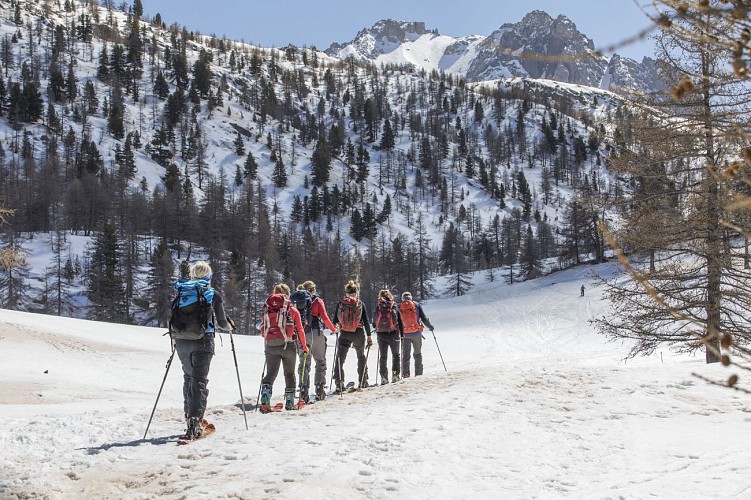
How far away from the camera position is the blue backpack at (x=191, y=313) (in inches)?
243

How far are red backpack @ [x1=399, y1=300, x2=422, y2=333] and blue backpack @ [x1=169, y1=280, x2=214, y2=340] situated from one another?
654cm

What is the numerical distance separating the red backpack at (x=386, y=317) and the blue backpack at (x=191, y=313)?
5391 mm

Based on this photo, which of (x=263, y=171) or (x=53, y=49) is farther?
(x=53, y=49)

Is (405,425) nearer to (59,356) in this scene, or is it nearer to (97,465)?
(97,465)

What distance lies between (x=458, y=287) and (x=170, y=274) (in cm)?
3733

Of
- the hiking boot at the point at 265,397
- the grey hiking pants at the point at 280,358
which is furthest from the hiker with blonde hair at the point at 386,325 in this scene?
the hiking boot at the point at 265,397

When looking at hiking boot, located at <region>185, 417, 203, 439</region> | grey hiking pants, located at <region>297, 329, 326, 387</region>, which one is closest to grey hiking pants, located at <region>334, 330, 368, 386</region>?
grey hiking pants, located at <region>297, 329, 326, 387</region>

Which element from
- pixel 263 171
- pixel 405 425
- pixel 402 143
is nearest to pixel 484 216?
pixel 402 143

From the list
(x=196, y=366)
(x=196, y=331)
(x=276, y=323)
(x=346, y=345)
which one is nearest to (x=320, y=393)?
(x=346, y=345)

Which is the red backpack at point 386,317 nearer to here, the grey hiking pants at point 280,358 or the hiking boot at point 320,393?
the hiking boot at point 320,393

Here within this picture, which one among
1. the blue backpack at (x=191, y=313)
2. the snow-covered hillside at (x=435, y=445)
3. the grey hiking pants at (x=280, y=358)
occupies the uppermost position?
the blue backpack at (x=191, y=313)

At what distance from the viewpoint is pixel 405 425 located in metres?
6.23

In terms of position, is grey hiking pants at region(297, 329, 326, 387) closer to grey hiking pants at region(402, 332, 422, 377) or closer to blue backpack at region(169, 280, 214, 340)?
grey hiking pants at region(402, 332, 422, 377)

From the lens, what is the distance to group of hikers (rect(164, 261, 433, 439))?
621cm
